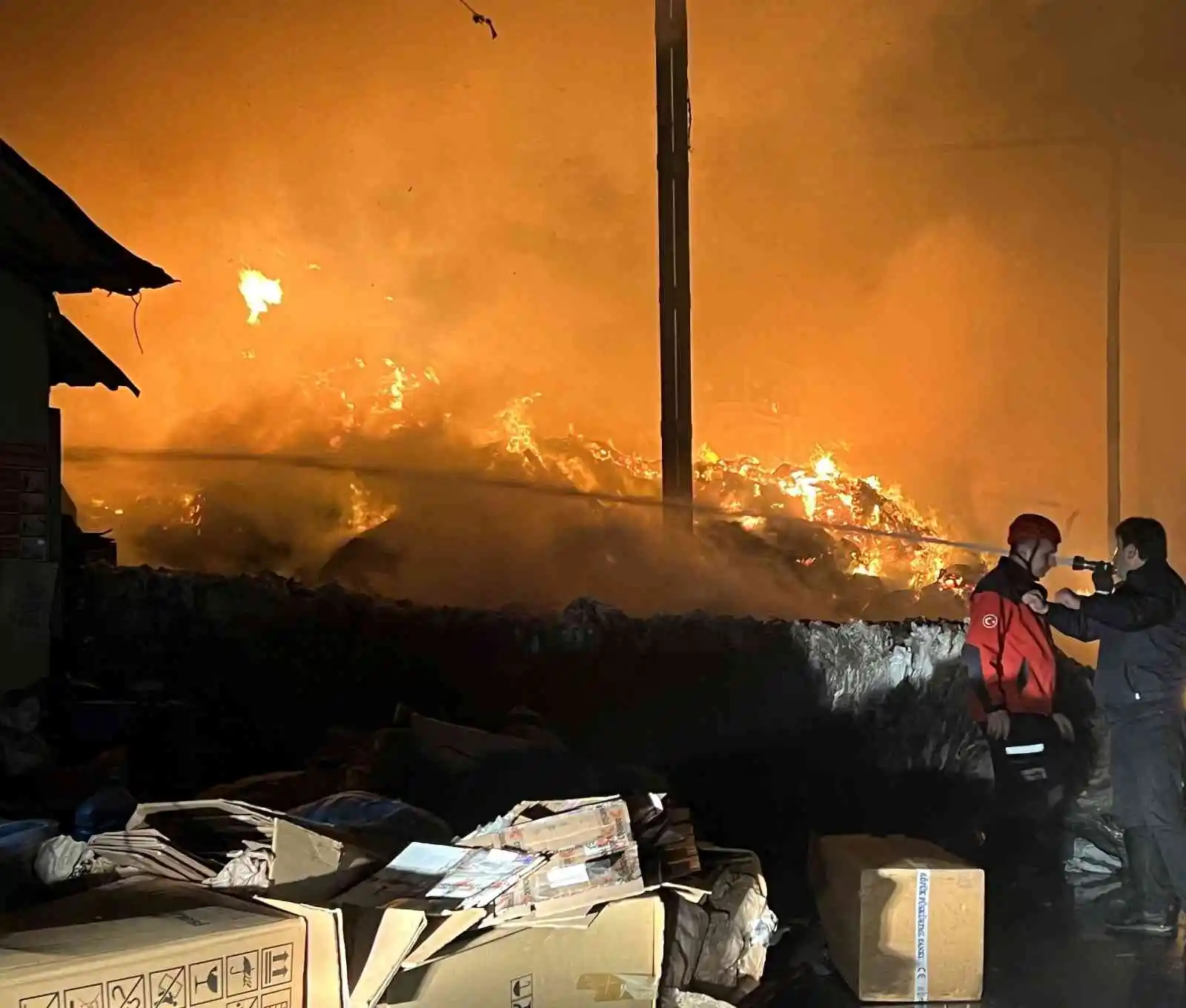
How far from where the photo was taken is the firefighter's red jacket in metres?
2.99

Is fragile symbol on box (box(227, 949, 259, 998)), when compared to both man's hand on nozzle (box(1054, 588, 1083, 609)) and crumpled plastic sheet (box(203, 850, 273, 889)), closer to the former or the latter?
crumpled plastic sheet (box(203, 850, 273, 889))

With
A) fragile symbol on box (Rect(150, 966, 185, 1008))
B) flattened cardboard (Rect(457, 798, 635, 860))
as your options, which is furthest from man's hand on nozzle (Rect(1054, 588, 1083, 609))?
fragile symbol on box (Rect(150, 966, 185, 1008))

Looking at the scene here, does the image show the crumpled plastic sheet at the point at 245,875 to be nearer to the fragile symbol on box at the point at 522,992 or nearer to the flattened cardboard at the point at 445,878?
the flattened cardboard at the point at 445,878

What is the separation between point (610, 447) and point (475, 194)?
75 cm

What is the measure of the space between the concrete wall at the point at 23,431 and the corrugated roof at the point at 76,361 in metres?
0.02

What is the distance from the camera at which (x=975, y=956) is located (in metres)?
2.42

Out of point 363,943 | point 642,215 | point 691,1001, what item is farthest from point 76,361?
point 691,1001

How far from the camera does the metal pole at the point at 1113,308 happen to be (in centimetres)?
308

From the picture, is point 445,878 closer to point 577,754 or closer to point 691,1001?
point 691,1001

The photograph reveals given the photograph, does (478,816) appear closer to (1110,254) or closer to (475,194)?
(475,194)

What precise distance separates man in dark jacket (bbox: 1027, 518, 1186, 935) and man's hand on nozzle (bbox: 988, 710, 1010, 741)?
0.26 metres

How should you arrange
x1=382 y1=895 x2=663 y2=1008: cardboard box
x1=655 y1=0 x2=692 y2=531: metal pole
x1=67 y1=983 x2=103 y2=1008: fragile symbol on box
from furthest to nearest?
x1=655 y1=0 x2=692 y2=531: metal pole
x1=382 y1=895 x2=663 y2=1008: cardboard box
x1=67 y1=983 x2=103 y2=1008: fragile symbol on box

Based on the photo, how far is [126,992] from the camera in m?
1.57

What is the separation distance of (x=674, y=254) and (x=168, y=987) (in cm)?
208
